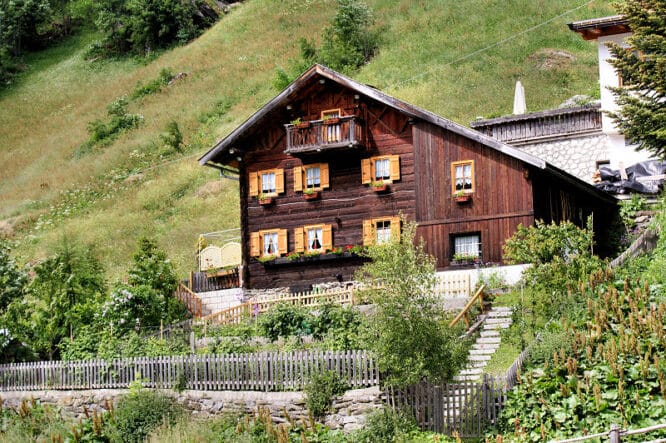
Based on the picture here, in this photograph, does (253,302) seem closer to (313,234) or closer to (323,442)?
(313,234)

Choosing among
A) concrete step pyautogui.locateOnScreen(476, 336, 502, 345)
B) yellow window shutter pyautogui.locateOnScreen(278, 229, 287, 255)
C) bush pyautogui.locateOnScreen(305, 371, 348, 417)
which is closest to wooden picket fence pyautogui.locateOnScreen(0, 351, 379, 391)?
bush pyautogui.locateOnScreen(305, 371, 348, 417)

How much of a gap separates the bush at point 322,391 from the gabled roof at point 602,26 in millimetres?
22251

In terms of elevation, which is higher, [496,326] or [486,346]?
[496,326]

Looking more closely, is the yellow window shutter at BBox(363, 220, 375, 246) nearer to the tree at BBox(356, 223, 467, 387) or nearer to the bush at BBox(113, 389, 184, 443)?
the bush at BBox(113, 389, 184, 443)

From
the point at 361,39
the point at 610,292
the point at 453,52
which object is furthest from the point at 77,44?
the point at 610,292

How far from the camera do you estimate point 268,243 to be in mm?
40500

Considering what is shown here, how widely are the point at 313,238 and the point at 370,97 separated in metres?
5.61

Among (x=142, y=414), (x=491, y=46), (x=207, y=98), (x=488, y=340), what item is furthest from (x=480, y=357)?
(x=207, y=98)

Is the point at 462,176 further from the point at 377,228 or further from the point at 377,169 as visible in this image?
the point at 377,228

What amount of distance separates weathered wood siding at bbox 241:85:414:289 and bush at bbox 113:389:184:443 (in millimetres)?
12390

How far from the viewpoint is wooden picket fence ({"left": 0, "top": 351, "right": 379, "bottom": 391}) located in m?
25.0

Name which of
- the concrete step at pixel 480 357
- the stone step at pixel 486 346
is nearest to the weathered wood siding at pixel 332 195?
the stone step at pixel 486 346

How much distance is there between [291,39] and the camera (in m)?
85.2

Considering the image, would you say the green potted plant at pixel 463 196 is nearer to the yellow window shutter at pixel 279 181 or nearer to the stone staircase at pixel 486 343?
the stone staircase at pixel 486 343
